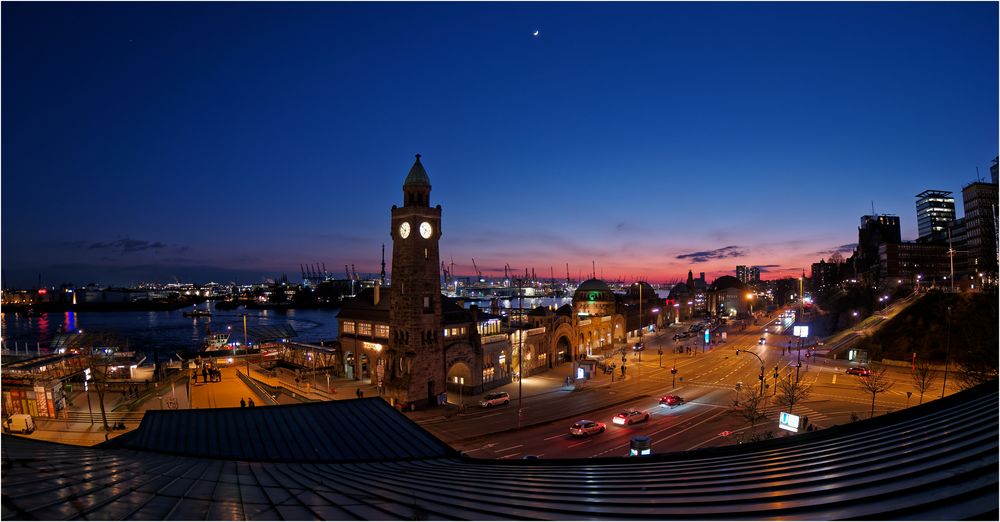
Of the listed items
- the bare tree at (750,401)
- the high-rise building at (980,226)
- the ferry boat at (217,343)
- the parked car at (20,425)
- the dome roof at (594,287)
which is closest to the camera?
the parked car at (20,425)

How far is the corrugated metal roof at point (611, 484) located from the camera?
31.8 ft

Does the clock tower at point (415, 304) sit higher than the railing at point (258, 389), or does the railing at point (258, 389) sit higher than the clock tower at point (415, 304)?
the clock tower at point (415, 304)

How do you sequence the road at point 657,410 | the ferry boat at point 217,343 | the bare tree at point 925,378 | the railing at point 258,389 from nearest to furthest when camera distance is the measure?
the road at point 657,410 → the railing at point 258,389 → the bare tree at point 925,378 → the ferry boat at point 217,343

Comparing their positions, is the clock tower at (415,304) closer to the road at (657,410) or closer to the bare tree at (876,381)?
the road at (657,410)

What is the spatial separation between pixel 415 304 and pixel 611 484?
3652cm

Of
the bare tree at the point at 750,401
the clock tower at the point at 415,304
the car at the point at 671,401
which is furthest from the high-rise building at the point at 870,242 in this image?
the clock tower at the point at 415,304

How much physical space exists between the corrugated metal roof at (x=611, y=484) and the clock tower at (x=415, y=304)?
30.2 metres

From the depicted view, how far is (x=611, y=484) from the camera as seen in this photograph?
13.9 metres

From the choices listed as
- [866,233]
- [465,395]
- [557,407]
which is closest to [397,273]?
[465,395]

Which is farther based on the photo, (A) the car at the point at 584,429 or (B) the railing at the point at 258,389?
(B) the railing at the point at 258,389

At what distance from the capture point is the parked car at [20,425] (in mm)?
36656

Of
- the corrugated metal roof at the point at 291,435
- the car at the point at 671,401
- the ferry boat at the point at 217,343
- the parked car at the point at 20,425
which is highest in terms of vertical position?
the corrugated metal roof at the point at 291,435

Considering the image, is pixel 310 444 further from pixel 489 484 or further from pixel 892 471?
pixel 892 471

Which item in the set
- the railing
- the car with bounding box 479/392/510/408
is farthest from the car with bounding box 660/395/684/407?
the railing
